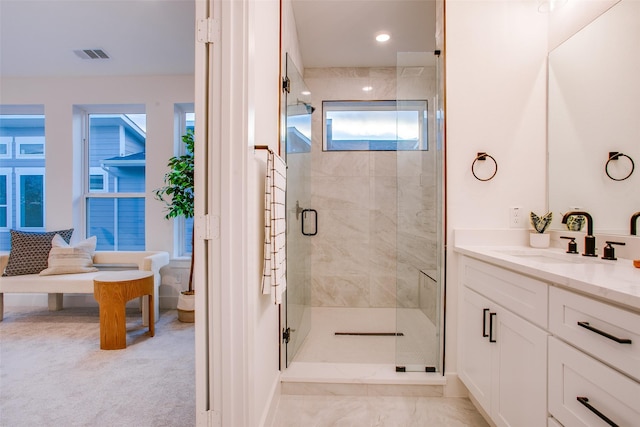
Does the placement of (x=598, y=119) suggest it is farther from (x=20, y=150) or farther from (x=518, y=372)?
(x=20, y=150)

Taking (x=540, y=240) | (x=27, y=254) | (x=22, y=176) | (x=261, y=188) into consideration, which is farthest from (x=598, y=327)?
(x=22, y=176)

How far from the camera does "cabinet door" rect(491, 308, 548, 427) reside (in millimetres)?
1156

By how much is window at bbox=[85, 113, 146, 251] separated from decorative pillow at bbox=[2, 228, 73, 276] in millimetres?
574

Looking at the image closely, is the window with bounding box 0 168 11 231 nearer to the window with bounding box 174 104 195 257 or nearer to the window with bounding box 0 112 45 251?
the window with bounding box 0 112 45 251

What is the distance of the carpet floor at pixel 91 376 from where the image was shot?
68.1 inches

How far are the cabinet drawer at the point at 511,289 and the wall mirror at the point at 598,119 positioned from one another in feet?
2.04

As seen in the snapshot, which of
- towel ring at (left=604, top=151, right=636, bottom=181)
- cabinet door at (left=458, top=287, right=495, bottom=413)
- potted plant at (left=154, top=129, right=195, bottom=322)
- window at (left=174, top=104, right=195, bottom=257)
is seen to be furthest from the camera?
window at (left=174, top=104, right=195, bottom=257)

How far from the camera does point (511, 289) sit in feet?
4.43

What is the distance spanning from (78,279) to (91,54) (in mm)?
2213

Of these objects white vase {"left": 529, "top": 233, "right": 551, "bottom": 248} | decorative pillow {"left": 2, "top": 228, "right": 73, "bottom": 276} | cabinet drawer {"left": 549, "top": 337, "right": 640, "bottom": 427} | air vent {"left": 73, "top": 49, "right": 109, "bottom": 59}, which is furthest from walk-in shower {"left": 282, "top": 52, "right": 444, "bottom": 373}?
decorative pillow {"left": 2, "top": 228, "right": 73, "bottom": 276}

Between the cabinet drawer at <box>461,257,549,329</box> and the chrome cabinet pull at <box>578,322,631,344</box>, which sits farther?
the cabinet drawer at <box>461,257,549,329</box>

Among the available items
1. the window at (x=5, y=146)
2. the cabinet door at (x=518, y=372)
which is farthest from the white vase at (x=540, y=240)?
the window at (x=5, y=146)

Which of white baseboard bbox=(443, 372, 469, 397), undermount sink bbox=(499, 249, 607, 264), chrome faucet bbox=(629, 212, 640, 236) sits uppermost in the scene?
chrome faucet bbox=(629, 212, 640, 236)

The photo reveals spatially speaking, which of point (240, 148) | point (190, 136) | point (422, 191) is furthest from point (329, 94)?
point (240, 148)
